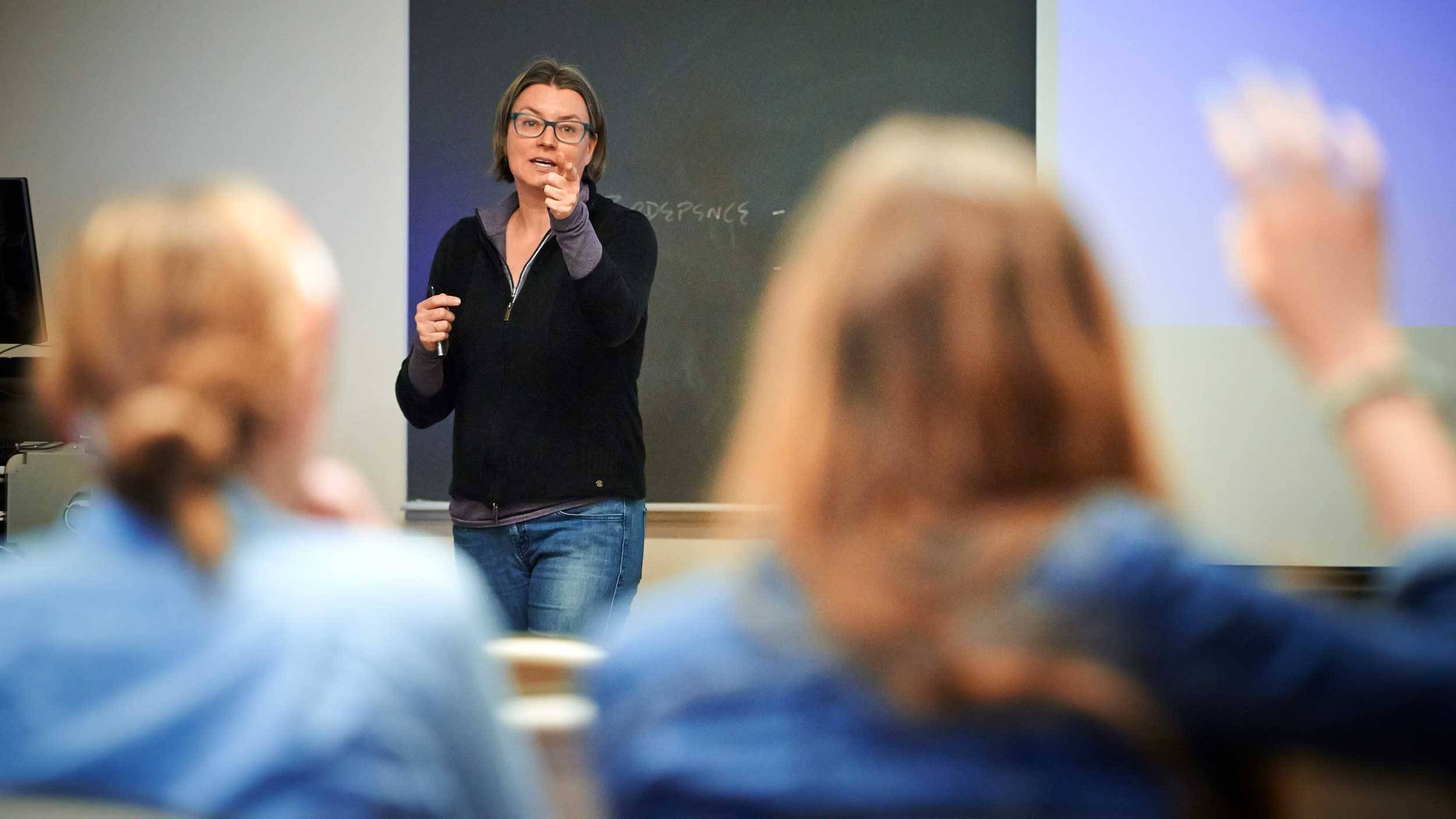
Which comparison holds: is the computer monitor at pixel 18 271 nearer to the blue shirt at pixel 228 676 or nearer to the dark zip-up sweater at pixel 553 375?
the dark zip-up sweater at pixel 553 375

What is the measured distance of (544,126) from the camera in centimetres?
217

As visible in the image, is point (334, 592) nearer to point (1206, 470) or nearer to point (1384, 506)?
point (1384, 506)

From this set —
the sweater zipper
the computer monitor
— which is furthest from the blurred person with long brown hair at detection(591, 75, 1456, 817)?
the computer monitor

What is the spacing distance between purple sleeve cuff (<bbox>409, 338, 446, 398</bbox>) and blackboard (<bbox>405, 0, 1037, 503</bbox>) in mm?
1219

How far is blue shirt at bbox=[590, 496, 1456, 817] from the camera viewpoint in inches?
23.9

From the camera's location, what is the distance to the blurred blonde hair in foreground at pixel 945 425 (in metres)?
0.64

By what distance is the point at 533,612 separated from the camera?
6.88ft

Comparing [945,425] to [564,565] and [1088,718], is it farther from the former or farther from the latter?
[564,565]

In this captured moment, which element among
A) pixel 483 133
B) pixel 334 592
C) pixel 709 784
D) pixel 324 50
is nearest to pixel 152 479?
pixel 334 592

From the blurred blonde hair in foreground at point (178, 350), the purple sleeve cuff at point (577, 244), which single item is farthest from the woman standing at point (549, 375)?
the blurred blonde hair in foreground at point (178, 350)

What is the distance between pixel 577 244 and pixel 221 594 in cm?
139

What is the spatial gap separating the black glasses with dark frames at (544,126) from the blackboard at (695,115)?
1201 mm

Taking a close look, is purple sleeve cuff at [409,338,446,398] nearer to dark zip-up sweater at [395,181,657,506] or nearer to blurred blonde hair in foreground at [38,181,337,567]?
dark zip-up sweater at [395,181,657,506]

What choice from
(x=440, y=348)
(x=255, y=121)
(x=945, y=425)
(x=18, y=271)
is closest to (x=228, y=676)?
(x=945, y=425)
